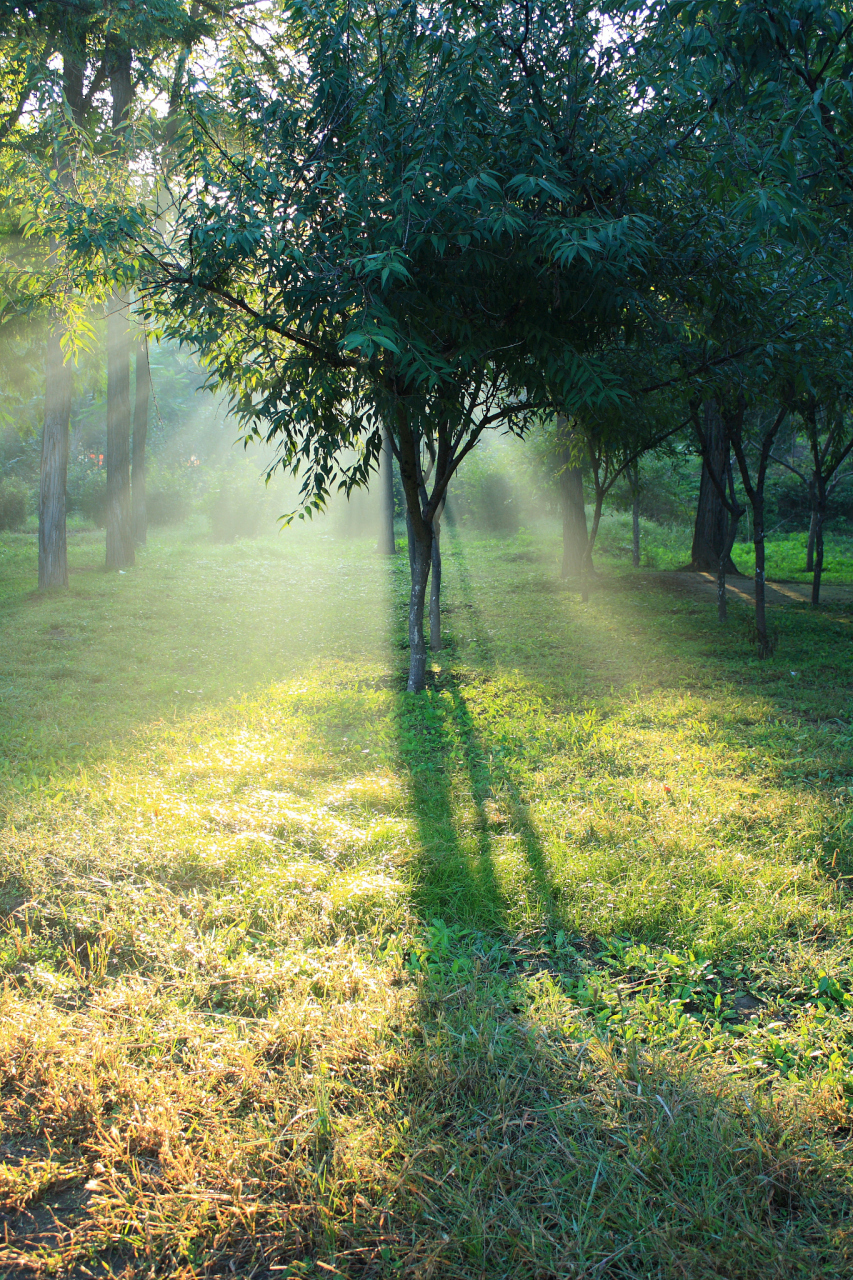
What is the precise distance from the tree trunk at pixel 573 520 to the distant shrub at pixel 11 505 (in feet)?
51.7

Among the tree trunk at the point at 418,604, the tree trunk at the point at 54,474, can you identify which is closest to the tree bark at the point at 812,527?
the tree trunk at the point at 418,604

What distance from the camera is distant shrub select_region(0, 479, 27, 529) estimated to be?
2261 centimetres

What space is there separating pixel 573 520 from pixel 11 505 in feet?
53.4

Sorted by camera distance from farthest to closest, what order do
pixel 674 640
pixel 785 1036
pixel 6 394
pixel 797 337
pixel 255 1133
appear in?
1. pixel 6 394
2. pixel 674 640
3. pixel 797 337
4. pixel 785 1036
5. pixel 255 1133

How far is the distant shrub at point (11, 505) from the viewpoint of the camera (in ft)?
74.2

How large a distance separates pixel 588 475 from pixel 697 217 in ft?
45.3

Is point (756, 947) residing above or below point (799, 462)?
below

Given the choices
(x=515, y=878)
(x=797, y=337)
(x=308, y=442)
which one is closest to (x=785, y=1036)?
(x=515, y=878)

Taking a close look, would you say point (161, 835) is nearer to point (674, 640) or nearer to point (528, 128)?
point (528, 128)

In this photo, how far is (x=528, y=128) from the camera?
526 centimetres

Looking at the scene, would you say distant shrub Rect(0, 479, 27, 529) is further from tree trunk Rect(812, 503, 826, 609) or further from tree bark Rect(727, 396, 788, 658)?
tree trunk Rect(812, 503, 826, 609)

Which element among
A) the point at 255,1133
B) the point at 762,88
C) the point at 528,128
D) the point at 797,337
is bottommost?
the point at 255,1133

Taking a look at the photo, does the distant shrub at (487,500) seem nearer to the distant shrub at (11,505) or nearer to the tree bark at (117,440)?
the distant shrub at (11,505)

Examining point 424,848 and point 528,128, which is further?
point 528,128
